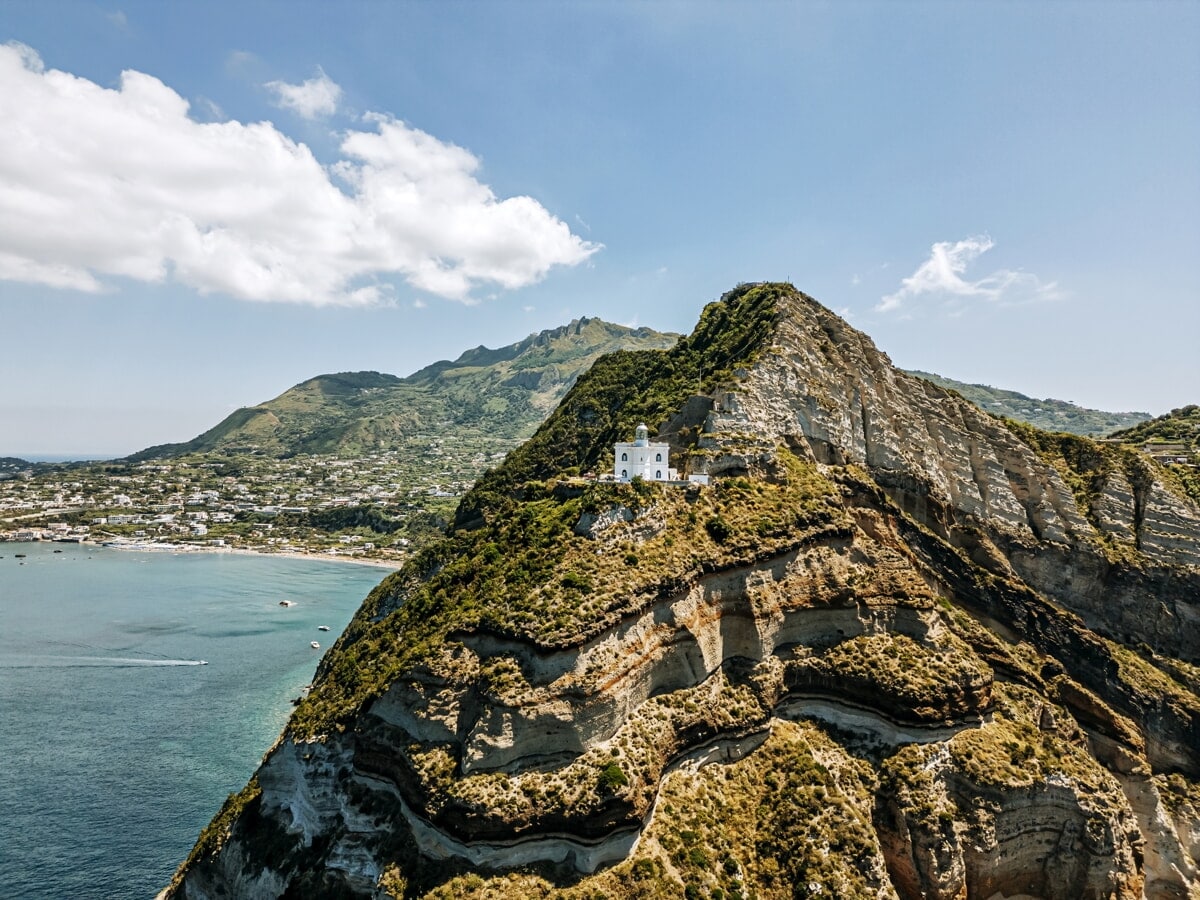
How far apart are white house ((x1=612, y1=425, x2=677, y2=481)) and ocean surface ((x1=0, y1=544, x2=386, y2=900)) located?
54.8m

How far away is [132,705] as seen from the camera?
83.8 m

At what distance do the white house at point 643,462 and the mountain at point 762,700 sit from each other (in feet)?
11.0

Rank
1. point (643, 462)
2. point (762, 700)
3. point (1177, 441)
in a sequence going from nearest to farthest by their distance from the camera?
point (762, 700)
point (643, 462)
point (1177, 441)

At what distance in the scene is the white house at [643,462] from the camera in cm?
5178

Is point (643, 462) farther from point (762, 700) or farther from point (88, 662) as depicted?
point (88, 662)

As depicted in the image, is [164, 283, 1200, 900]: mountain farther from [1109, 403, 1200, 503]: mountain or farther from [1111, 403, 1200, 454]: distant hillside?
[1111, 403, 1200, 454]: distant hillside

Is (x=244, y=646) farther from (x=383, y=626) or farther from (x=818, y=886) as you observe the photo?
(x=818, y=886)

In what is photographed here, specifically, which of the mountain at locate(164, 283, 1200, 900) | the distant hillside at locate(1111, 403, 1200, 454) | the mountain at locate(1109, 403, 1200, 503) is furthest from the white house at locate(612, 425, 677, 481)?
the distant hillside at locate(1111, 403, 1200, 454)

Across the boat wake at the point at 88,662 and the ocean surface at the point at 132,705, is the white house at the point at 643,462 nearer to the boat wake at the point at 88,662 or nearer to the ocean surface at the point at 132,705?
the ocean surface at the point at 132,705

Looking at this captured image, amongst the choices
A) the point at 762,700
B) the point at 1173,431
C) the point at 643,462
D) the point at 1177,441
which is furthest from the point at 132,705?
the point at 1173,431

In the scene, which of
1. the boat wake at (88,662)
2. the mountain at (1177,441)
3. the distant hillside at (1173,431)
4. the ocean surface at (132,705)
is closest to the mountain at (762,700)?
the mountain at (1177,441)

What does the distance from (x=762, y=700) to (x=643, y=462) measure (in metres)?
20.5

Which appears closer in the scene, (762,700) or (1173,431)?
(762,700)

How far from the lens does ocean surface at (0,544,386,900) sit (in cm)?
5666
